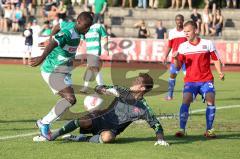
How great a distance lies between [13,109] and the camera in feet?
51.2

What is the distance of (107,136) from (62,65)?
55.0 inches

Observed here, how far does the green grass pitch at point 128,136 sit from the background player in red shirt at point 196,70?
0.44m

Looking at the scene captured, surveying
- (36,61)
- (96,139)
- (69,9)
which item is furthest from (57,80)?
(69,9)

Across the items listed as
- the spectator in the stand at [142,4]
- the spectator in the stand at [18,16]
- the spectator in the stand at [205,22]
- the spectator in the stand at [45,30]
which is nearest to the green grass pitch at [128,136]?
the spectator in the stand at [45,30]

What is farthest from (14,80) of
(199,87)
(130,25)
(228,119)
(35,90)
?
(130,25)

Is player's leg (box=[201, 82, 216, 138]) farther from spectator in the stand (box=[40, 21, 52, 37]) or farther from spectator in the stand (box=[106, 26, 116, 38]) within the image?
spectator in the stand (box=[106, 26, 116, 38])

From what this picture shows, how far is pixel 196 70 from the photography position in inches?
489

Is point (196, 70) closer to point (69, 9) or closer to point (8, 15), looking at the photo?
point (8, 15)

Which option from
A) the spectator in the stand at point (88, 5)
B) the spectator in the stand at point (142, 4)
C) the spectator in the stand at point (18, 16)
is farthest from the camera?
the spectator in the stand at point (142, 4)

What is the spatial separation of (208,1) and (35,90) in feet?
59.7

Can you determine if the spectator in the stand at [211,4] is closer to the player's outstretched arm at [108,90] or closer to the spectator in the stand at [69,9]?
the spectator in the stand at [69,9]

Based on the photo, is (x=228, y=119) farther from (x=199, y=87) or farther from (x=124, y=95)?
(x=124, y=95)

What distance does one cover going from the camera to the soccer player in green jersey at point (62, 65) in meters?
11.1

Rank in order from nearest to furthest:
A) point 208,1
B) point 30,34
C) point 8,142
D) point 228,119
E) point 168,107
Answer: point 8,142 → point 228,119 → point 168,107 → point 30,34 → point 208,1
